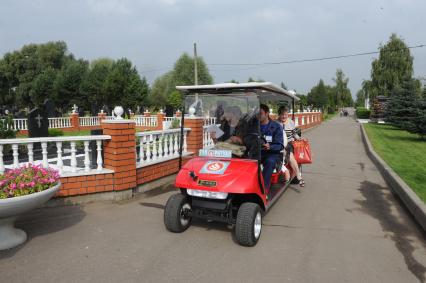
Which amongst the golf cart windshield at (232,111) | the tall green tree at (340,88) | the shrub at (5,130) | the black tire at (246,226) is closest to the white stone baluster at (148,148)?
the golf cart windshield at (232,111)

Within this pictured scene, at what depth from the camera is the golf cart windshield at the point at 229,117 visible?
4691 millimetres

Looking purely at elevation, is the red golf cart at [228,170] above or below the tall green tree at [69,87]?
below

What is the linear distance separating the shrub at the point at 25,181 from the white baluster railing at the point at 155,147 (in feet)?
7.66

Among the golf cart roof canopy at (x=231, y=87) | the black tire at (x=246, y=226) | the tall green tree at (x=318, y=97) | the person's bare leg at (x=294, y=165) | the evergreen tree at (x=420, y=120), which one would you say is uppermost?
the tall green tree at (x=318, y=97)

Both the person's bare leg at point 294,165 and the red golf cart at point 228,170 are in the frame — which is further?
the person's bare leg at point 294,165

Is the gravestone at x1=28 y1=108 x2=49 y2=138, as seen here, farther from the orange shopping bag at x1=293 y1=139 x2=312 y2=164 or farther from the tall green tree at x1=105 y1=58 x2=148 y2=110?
the tall green tree at x1=105 y1=58 x2=148 y2=110

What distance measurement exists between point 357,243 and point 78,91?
4373 centimetres

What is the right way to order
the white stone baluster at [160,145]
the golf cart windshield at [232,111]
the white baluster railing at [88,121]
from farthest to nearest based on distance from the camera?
the white baluster railing at [88,121], the white stone baluster at [160,145], the golf cart windshield at [232,111]

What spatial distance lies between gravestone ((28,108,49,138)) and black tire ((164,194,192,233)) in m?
10.1

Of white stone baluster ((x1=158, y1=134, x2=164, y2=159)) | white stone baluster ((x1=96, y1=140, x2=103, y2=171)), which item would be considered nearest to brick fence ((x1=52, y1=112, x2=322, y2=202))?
white stone baluster ((x1=96, y1=140, x2=103, y2=171))

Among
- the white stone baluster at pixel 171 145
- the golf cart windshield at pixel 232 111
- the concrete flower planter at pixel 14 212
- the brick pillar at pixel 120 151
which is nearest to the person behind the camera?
the concrete flower planter at pixel 14 212

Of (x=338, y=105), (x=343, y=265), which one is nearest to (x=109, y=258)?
(x=343, y=265)

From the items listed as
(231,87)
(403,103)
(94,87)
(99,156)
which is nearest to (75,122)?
(94,87)

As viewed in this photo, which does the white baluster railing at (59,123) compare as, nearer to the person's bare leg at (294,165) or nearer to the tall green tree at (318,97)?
the person's bare leg at (294,165)
